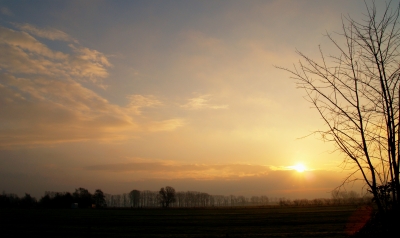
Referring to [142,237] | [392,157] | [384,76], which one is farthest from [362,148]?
[142,237]

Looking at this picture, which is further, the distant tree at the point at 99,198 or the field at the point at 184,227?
the distant tree at the point at 99,198

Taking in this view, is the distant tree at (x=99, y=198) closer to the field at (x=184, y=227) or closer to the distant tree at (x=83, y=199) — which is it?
the distant tree at (x=83, y=199)

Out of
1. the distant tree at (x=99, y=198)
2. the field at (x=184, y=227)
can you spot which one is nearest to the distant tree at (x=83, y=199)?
the distant tree at (x=99, y=198)

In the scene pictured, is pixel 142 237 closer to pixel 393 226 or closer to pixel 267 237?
pixel 267 237

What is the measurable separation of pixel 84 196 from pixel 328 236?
159 metres

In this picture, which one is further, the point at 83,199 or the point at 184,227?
the point at 83,199

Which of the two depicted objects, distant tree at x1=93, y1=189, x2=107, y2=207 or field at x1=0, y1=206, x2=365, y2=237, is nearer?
field at x1=0, y1=206, x2=365, y2=237

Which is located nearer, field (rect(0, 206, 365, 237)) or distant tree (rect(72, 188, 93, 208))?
field (rect(0, 206, 365, 237))

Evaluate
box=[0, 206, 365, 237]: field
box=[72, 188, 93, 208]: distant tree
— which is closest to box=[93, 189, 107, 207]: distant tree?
box=[72, 188, 93, 208]: distant tree

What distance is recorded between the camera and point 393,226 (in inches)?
142

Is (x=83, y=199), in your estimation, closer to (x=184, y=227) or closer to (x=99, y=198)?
(x=99, y=198)

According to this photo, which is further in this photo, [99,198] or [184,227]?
[99,198]

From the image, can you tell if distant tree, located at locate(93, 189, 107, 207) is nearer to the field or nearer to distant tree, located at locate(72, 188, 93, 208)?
distant tree, located at locate(72, 188, 93, 208)

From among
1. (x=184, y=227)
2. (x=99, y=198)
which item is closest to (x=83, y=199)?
(x=99, y=198)
